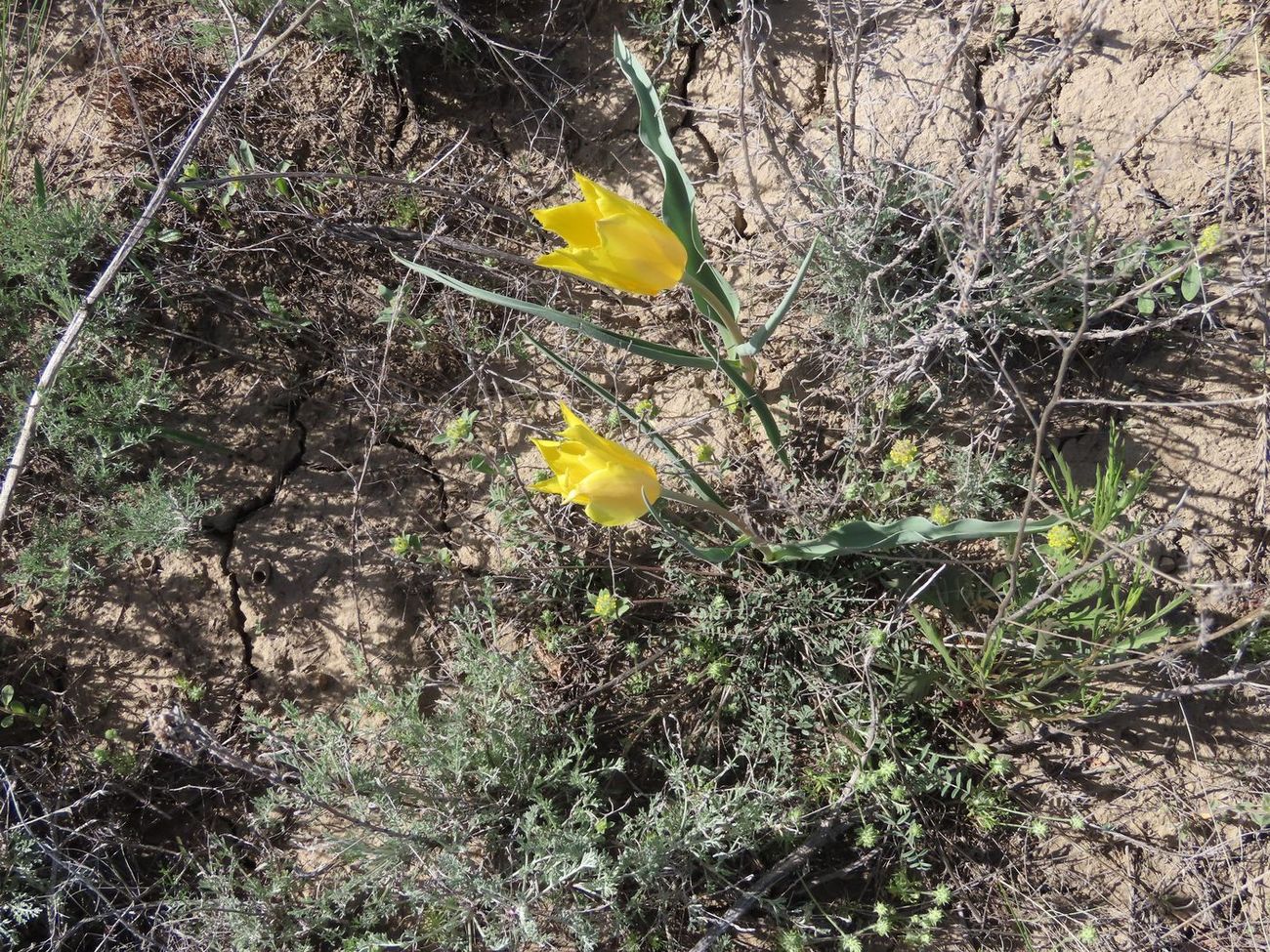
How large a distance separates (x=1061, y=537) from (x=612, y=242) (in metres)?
1.24

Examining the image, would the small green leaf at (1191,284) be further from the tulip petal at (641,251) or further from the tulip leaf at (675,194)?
the tulip petal at (641,251)

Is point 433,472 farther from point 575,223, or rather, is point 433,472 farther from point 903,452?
point 903,452

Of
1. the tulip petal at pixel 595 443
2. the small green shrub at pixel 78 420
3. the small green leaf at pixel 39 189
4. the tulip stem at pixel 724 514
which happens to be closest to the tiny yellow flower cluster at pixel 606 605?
the tulip stem at pixel 724 514

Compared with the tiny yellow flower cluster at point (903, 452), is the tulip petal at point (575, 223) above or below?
above

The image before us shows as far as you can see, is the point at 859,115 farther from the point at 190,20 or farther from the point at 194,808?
the point at 194,808

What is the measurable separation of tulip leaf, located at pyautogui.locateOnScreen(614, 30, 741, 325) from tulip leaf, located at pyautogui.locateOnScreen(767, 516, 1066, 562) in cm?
58

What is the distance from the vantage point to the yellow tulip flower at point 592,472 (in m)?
1.78

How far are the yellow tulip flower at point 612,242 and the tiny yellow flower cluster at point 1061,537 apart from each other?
3.51 feet

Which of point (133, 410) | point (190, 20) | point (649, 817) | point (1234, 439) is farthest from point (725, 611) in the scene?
point (190, 20)

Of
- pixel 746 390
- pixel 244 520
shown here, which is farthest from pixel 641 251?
pixel 244 520

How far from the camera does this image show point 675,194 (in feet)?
6.60

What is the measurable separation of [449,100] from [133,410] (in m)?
1.42

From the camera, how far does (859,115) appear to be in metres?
2.65

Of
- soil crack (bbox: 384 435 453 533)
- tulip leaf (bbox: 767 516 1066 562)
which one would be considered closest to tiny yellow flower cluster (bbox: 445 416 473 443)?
soil crack (bbox: 384 435 453 533)
